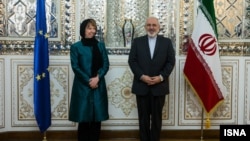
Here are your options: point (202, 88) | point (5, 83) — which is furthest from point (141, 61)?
point (5, 83)

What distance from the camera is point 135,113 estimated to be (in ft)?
14.6

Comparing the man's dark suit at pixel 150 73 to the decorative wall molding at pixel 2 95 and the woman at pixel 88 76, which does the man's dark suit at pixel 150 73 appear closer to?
the woman at pixel 88 76

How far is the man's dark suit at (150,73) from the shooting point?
377 cm

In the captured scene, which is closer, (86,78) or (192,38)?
(86,78)

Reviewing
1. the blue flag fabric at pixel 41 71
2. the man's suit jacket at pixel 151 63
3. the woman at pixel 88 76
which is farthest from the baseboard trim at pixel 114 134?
the man's suit jacket at pixel 151 63

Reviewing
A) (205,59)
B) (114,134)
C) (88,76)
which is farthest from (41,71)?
(205,59)

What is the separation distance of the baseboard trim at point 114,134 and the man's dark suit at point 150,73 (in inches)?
22.3

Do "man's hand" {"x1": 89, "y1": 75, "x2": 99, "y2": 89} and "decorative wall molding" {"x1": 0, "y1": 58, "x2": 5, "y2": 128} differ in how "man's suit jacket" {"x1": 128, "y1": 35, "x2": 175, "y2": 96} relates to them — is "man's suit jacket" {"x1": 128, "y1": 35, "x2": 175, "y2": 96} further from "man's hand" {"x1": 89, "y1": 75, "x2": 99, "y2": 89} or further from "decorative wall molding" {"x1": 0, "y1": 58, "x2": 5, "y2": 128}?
"decorative wall molding" {"x1": 0, "y1": 58, "x2": 5, "y2": 128}

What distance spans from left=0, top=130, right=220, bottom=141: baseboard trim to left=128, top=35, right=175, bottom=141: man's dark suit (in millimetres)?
565

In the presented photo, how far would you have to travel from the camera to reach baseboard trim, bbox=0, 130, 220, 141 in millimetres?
4340

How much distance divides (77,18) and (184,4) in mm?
1306

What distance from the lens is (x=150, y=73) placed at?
12.4 ft

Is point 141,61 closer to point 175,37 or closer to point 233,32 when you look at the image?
point 175,37

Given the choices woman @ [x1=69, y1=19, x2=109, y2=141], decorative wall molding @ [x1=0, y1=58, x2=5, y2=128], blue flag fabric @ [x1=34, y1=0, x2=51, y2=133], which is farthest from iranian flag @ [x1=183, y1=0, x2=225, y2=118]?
decorative wall molding @ [x1=0, y1=58, x2=5, y2=128]
